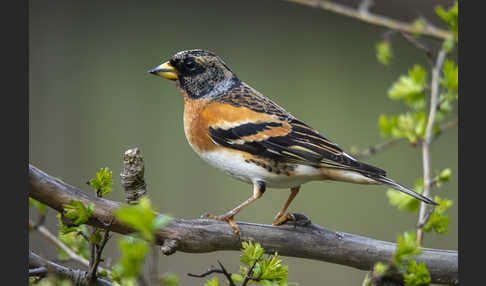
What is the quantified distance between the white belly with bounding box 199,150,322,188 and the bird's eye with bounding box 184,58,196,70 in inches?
17.7

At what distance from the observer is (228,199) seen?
15.0 ft

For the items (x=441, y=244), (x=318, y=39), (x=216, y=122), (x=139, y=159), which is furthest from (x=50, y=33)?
(x=441, y=244)

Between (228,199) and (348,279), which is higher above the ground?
(228,199)

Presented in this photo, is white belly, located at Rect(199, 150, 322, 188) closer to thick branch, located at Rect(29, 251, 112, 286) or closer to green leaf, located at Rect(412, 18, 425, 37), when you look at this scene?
thick branch, located at Rect(29, 251, 112, 286)

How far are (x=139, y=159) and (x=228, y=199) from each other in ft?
9.91

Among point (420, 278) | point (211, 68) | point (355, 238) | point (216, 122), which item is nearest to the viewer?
point (420, 278)

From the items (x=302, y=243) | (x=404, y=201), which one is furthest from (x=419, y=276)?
(x=404, y=201)

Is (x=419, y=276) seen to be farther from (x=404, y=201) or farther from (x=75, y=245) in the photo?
(x=75, y=245)

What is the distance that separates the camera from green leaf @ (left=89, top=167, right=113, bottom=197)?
57.2 inches

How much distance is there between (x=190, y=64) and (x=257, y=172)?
0.61 metres

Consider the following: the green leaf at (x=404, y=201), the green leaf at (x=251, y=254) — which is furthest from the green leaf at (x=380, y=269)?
the green leaf at (x=404, y=201)

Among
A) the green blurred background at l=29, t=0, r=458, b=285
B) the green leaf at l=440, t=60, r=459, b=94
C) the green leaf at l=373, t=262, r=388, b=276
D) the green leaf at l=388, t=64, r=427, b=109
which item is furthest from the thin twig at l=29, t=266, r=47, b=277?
the green blurred background at l=29, t=0, r=458, b=285

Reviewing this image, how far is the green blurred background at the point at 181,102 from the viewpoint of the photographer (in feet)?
14.8

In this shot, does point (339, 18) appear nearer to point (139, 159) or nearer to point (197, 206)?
point (197, 206)
